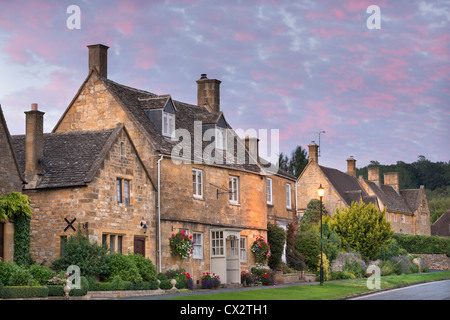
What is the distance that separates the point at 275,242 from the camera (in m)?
42.9

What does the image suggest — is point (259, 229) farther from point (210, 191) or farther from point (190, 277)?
point (190, 277)

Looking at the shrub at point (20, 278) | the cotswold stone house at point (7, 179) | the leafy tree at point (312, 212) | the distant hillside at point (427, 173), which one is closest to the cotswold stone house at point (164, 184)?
the cotswold stone house at point (7, 179)

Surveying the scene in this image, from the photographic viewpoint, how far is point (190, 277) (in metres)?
34.8

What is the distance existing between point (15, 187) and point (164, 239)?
816 centimetres

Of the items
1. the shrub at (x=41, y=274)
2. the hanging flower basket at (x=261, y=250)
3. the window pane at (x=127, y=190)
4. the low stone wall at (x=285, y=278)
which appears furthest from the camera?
the hanging flower basket at (x=261, y=250)

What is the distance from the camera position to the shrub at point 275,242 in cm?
4219

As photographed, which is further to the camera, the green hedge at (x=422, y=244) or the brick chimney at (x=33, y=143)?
the green hedge at (x=422, y=244)

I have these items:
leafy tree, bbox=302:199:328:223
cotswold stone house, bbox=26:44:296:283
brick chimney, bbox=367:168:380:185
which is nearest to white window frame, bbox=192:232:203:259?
cotswold stone house, bbox=26:44:296:283

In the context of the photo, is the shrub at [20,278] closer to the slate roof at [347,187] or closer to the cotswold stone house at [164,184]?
the cotswold stone house at [164,184]

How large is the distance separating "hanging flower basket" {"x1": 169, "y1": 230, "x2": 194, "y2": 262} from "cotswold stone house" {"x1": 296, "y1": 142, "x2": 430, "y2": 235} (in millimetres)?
30225

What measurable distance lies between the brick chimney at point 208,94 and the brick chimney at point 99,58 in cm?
958
